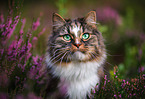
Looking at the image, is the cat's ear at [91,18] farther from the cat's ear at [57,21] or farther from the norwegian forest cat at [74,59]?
the cat's ear at [57,21]

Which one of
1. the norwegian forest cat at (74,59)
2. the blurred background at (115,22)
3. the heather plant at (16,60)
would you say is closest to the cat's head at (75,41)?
the norwegian forest cat at (74,59)

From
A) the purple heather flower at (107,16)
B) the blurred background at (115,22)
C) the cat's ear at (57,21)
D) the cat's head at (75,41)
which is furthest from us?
the purple heather flower at (107,16)

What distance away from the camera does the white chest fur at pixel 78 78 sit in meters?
2.03

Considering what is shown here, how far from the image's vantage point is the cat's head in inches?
80.4

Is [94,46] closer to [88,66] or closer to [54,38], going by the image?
[88,66]

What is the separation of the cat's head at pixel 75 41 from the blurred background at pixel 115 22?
1.61 ft

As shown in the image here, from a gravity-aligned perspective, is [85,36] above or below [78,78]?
above

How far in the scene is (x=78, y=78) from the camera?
2100mm

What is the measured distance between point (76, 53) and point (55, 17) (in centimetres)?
68

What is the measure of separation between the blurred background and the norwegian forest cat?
1.90 feet

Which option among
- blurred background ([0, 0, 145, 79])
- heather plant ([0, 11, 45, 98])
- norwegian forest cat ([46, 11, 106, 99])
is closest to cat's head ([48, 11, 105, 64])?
norwegian forest cat ([46, 11, 106, 99])

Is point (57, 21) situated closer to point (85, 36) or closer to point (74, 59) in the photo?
point (85, 36)

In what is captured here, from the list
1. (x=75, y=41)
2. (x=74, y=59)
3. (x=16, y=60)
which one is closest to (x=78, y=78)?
(x=74, y=59)

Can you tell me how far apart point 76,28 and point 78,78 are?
66cm
